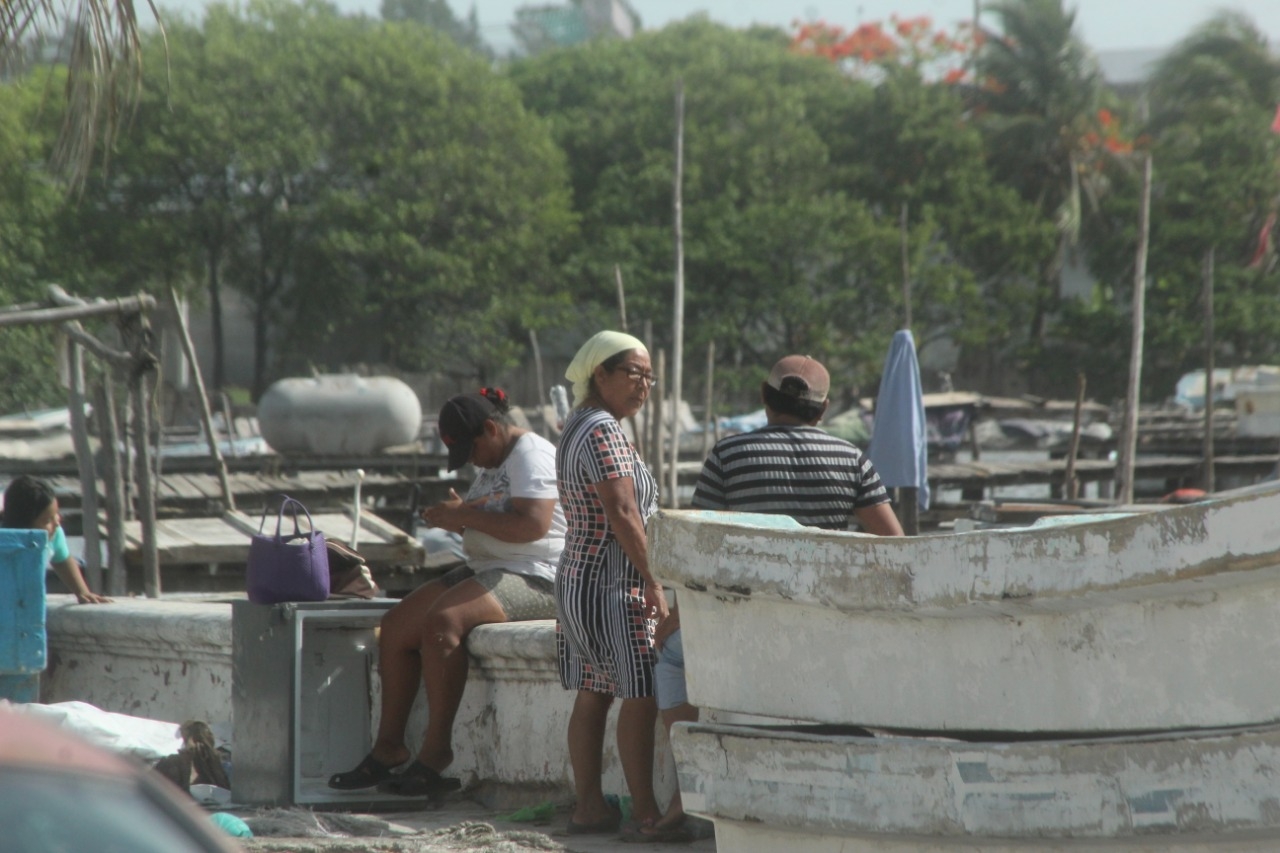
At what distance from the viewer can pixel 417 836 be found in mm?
5031

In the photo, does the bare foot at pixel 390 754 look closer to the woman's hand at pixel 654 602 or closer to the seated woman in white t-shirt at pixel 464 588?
the seated woman in white t-shirt at pixel 464 588

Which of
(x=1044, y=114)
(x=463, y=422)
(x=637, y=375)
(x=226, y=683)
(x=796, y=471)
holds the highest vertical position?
(x=1044, y=114)

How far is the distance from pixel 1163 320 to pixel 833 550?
34.0 meters

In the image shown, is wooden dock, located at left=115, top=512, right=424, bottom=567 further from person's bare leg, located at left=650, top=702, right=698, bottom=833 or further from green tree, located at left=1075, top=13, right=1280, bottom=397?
green tree, located at left=1075, top=13, right=1280, bottom=397

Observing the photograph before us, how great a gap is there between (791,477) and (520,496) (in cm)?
105

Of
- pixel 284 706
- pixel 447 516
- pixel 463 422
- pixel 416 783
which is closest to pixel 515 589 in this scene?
pixel 447 516

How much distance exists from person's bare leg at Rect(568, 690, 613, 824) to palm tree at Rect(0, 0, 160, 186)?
2.61m

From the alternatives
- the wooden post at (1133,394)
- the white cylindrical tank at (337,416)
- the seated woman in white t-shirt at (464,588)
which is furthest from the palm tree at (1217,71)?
the seated woman in white t-shirt at (464,588)

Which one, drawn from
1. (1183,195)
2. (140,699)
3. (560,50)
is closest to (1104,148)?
(1183,195)

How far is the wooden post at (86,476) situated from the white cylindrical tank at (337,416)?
10.5 meters

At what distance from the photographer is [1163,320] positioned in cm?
3597

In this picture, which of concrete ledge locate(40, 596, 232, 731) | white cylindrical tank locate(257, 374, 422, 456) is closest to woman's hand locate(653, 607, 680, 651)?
concrete ledge locate(40, 596, 232, 731)

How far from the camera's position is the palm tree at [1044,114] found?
1578 inches

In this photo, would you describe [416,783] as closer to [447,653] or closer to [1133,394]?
[447,653]
